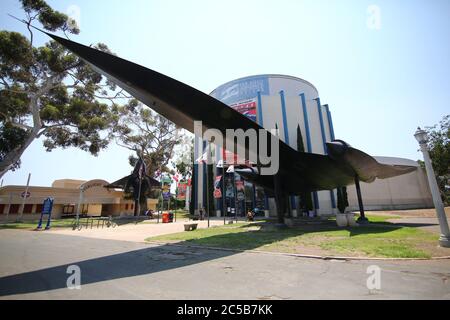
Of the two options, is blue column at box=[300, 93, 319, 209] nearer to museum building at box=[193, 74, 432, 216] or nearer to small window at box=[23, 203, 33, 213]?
museum building at box=[193, 74, 432, 216]

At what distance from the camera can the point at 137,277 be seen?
494cm

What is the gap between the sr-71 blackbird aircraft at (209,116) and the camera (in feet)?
27.5

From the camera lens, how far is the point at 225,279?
469 cm

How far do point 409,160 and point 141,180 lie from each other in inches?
1899

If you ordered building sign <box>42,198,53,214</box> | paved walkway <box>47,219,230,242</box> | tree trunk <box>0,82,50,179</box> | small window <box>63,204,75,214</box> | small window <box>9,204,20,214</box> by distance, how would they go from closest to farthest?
paved walkway <box>47,219,230,242</box> < building sign <box>42,198,53,214</box> < tree trunk <box>0,82,50,179</box> < small window <box>9,204,20,214</box> < small window <box>63,204,75,214</box>

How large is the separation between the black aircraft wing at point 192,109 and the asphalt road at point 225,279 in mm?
6854

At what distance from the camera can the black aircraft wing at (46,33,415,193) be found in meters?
8.29

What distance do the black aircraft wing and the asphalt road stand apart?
685 cm

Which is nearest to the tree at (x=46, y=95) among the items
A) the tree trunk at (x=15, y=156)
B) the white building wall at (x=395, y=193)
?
the tree trunk at (x=15, y=156)

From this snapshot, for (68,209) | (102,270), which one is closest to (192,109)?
(102,270)

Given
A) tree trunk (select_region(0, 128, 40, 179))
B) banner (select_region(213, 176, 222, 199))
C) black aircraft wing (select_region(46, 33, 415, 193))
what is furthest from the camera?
tree trunk (select_region(0, 128, 40, 179))

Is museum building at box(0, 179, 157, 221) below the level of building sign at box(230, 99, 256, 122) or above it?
below

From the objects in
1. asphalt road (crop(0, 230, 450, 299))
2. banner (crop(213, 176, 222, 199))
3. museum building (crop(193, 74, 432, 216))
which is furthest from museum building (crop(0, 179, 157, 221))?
asphalt road (crop(0, 230, 450, 299))

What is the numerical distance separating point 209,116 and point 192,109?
3.28ft
